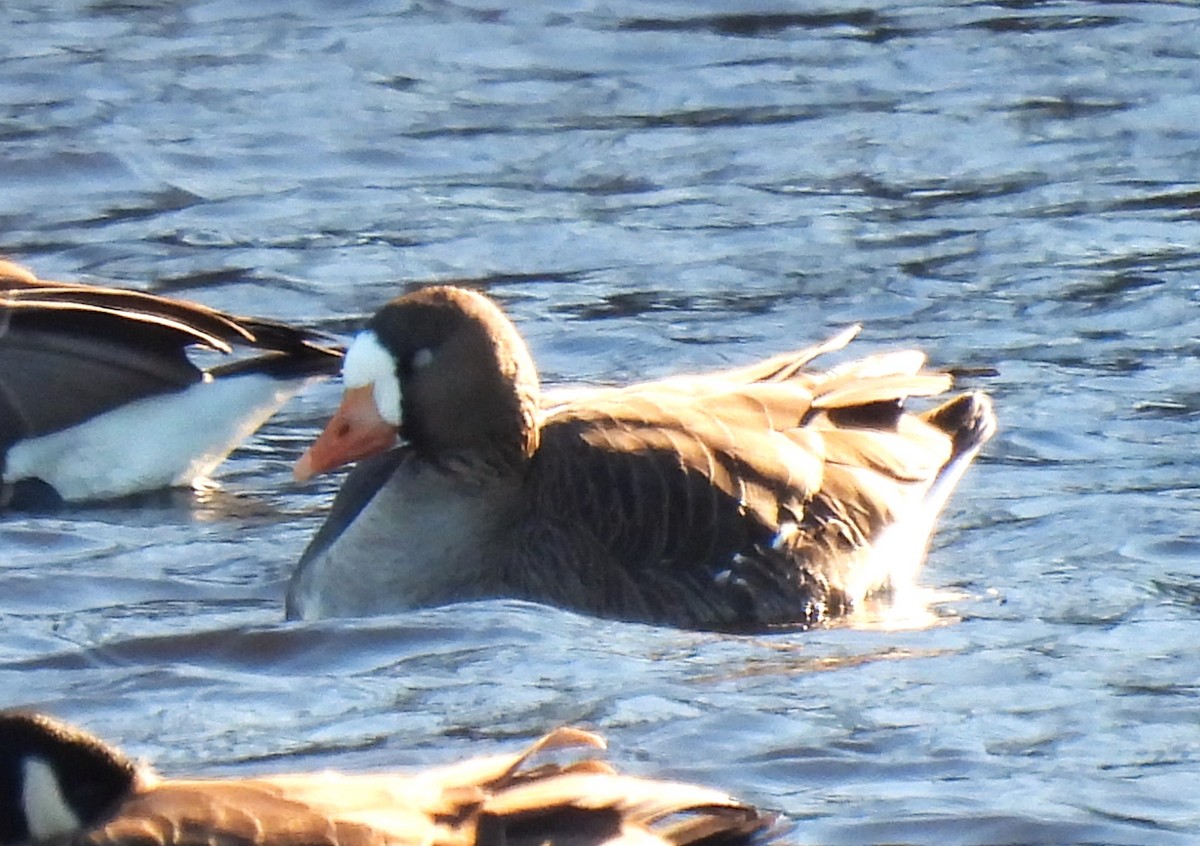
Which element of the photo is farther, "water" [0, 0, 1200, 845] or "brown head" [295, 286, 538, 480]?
"brown head" [295, 286, 538, 480]

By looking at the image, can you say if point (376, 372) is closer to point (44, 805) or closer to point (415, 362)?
point (415, 362)

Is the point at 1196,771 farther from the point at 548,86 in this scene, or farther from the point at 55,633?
the point at 548,86

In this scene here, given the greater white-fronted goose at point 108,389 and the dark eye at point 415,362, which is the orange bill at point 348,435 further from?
the greater white-fronted goose at point 108,389

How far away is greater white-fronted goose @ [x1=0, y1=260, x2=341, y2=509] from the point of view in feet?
37.3

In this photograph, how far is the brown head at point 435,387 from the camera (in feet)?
31.8

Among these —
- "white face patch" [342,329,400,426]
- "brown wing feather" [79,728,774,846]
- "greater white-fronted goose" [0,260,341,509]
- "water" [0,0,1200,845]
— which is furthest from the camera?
"greater white-fronted goose" [0,260,341,509]

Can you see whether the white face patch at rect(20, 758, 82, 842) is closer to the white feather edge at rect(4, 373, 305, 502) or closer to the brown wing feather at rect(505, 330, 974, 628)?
the brown wing feather at rect(505, 330, 974, 628)

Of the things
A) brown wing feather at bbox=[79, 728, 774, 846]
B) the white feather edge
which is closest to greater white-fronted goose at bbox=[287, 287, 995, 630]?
the white feather edge

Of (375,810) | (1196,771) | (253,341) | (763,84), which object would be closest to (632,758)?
(1196,771)

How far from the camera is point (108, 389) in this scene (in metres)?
11.5

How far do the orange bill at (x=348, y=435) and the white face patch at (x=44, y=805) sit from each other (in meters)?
3.71

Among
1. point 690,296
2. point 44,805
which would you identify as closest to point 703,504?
point 690,296

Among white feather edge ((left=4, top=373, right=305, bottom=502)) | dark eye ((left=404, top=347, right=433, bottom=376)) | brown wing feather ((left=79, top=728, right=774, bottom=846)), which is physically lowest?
white feather edge ((left=4, top=373, right=305, bottom=502))

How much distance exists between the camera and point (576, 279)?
14.1m
